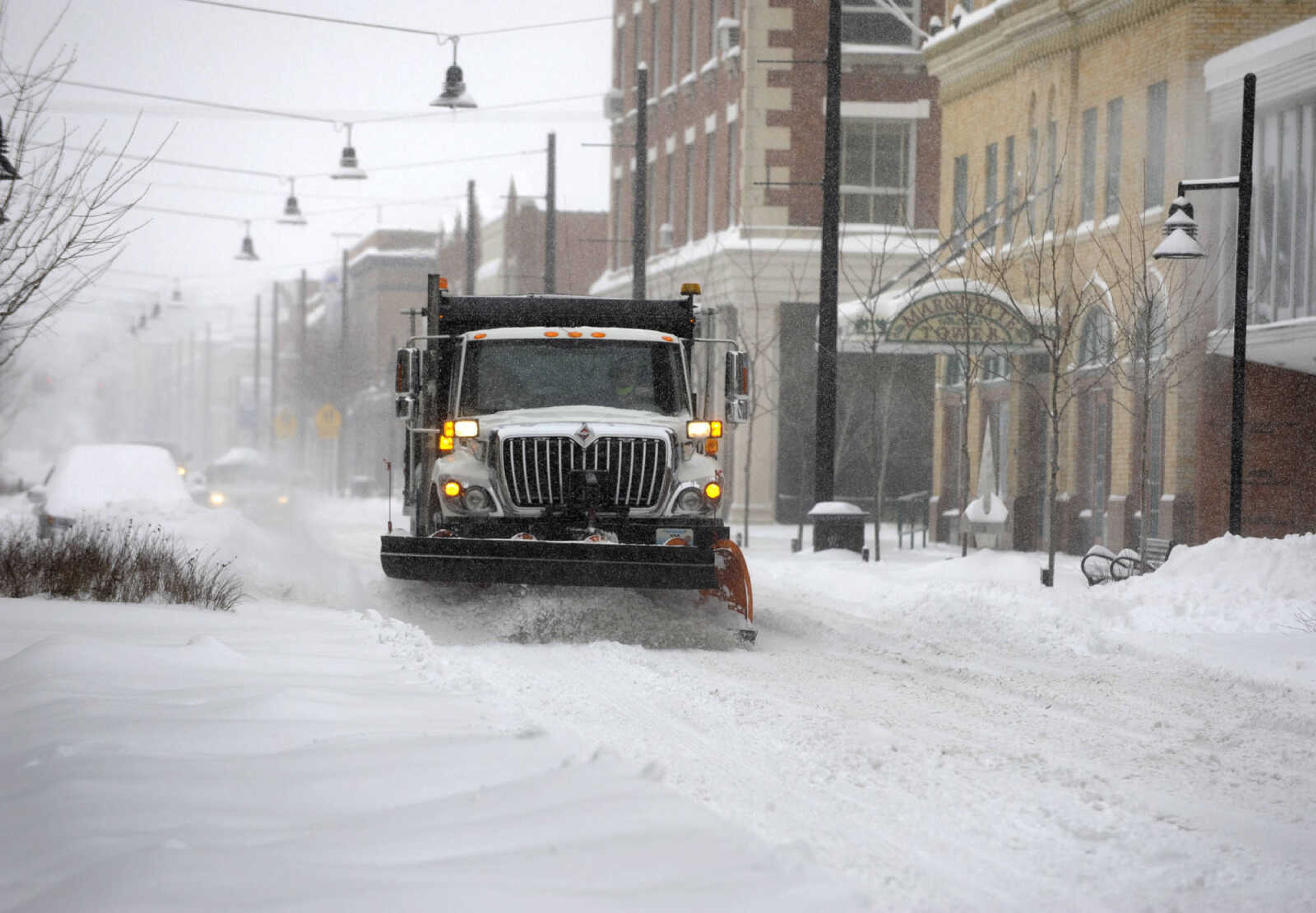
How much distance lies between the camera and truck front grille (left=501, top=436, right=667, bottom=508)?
13.6m

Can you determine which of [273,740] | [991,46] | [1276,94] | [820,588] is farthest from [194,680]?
[991,46]

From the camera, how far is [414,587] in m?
14.3

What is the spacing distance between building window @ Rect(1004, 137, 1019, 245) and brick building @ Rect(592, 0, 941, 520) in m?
7.39

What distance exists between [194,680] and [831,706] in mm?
3549

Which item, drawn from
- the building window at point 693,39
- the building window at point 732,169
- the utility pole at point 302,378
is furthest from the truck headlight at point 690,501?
the utility pole at point 302,378

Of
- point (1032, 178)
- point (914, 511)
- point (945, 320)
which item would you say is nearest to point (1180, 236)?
point (945, 320)

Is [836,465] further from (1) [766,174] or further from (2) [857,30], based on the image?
(2) [857,30]

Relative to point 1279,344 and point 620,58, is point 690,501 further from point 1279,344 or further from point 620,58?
point 620,58

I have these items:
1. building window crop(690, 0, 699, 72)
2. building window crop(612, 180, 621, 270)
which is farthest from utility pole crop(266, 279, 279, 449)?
building window crop(690, 0, 699, 72)

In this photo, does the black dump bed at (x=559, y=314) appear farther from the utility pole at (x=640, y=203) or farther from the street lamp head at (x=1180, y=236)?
the utility pole at (x=640, y=203)

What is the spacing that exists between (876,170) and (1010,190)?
10818 millimetres

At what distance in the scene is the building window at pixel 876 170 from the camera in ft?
133

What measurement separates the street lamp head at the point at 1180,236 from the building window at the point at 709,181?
78.0 ft

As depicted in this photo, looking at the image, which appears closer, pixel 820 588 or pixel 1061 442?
pixel 820 588
